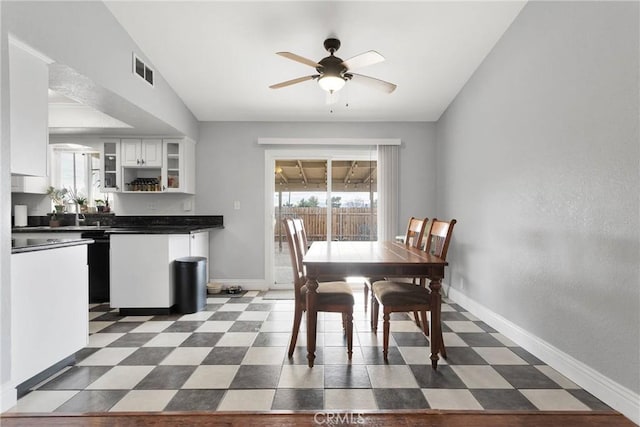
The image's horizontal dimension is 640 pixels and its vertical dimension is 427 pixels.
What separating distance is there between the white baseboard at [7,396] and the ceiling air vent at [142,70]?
250 centimetres

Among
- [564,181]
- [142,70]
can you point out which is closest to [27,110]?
[142,70]

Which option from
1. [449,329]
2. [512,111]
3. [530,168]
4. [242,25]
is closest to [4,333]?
[242,25]

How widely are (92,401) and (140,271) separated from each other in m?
1.63

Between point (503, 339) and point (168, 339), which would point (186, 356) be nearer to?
point (168, 339)

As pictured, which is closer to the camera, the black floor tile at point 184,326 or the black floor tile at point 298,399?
the black floor tile at point 298,399

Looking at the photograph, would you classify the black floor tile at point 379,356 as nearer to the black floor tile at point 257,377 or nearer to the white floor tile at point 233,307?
the black floor tile at point 257,377

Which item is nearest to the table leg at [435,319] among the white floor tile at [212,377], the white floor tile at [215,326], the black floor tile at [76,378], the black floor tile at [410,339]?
the black floor tile at [410,339]

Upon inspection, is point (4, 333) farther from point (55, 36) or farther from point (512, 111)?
point (512, 111)

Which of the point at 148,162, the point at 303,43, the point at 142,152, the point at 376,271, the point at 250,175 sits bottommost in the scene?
the point at 376,271

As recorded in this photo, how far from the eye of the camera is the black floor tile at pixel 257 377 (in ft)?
6.33

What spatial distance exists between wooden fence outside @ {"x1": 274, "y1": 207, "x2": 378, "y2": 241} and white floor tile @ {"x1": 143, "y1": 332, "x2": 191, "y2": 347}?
206 centimetres

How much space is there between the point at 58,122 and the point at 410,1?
4.12 meters

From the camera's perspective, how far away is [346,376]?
2025 mm

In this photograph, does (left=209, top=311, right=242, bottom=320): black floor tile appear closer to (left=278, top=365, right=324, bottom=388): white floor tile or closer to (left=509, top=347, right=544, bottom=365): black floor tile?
(left=278, top=365, right=324, bottom=388): white floor tile
